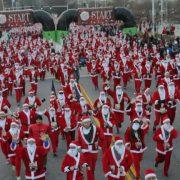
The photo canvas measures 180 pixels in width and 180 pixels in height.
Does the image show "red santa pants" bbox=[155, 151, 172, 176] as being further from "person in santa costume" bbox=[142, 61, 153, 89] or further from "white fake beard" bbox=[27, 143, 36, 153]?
"person in santa costume" bbox=[142, 61, 153, 89]

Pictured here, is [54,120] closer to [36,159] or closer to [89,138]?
[89,138]

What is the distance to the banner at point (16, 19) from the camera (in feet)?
97.4

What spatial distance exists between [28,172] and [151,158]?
3.51m

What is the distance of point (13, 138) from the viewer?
10.2 meters

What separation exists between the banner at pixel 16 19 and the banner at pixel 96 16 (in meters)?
3.44

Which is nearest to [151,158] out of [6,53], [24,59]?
[24,59]

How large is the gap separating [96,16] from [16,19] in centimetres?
545

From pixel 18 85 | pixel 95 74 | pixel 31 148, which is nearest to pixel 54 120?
pixel 31 148

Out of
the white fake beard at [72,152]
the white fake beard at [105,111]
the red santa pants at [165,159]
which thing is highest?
the white fake beard at [72,152]

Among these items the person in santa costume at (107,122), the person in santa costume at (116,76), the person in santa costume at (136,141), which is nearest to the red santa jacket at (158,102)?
the person in santa costume at (107,122)

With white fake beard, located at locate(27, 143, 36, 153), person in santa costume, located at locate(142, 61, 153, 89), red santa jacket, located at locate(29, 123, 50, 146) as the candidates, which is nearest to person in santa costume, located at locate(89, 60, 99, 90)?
person in santa costume, located at locate(142, 61, 153, 89)

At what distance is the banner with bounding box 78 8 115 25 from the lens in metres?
29.9

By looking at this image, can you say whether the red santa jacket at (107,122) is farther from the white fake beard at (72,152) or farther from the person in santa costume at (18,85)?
the person in santa costume at (18,85)

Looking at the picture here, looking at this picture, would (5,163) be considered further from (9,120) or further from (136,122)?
(136,122)
